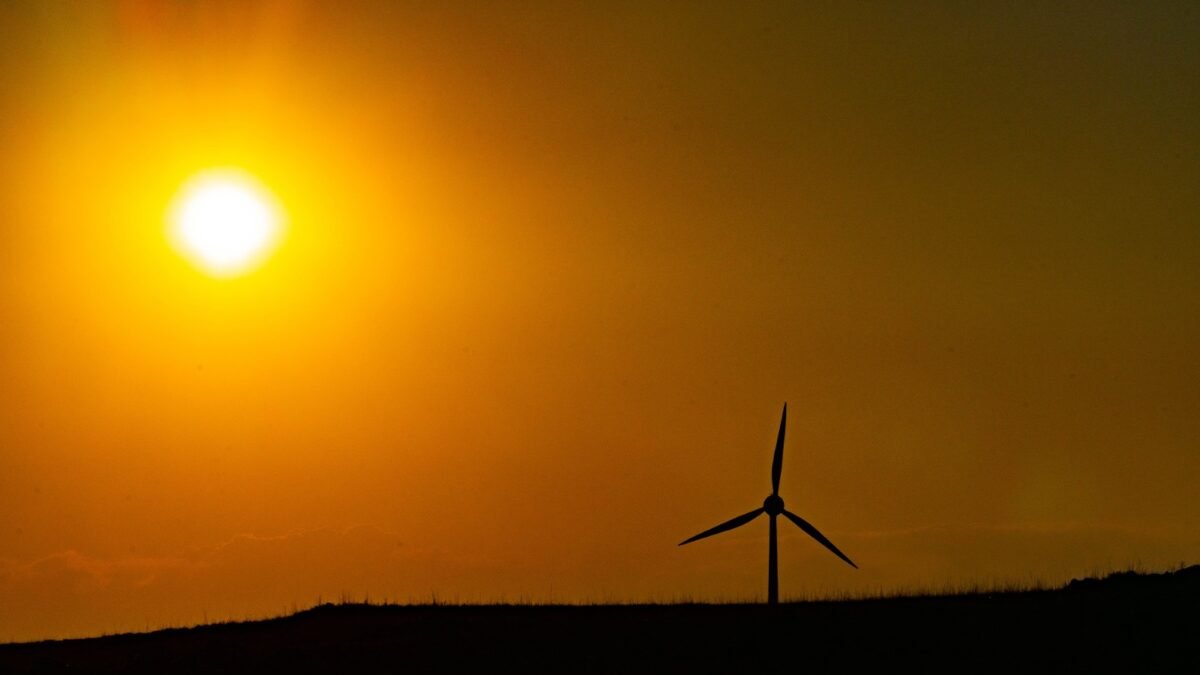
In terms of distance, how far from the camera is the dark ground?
8119cm

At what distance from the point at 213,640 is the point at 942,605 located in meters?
35.0

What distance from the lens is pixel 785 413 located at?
103m

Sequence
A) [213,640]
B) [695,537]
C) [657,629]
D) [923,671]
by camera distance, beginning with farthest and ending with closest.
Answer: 1. [695,537]
2. [213,640]
3. [657,629]
4. [923,671]

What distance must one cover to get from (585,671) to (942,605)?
708 inches

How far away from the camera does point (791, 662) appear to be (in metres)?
81.0

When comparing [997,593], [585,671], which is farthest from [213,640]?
[997,593]

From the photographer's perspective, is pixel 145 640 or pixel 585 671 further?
pixel 145 640

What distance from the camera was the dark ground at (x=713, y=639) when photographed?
266ft

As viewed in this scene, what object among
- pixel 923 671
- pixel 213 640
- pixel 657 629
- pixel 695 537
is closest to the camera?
pixel 923 671

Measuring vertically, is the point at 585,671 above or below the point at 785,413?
below

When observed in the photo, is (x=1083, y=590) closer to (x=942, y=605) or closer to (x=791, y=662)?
(x=942, y=605)

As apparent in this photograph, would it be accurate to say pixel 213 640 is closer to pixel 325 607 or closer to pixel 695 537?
pixel 325 607

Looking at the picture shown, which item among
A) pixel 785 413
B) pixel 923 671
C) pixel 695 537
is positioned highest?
pixel 785 413

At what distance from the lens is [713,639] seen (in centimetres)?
8475
